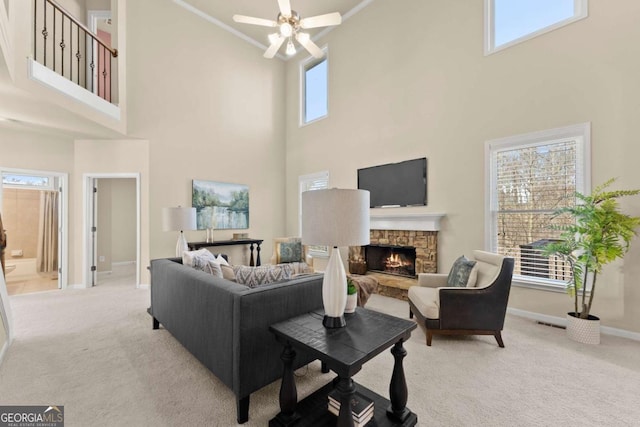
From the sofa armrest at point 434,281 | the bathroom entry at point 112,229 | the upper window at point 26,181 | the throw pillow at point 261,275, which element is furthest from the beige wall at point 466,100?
the upper window at point 26,181

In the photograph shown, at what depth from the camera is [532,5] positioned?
3.57 m

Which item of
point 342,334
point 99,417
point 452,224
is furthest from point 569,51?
point 99,417

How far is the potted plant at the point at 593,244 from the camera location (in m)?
2.67

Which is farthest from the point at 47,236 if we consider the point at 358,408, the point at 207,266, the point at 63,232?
the point at 358,408

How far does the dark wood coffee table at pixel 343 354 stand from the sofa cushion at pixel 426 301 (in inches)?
45.6

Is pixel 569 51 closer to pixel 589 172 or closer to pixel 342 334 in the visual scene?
pixel 589 172

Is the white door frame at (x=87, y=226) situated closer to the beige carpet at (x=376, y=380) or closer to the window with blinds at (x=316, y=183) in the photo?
the beige carpet at (x=376, y=380)

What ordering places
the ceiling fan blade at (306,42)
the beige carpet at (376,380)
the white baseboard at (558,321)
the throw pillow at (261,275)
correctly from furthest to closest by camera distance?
1. the ceiling fan blade at (306,42)
2. the white baseboard at (558,321)
3. the throw pillow at (261,275)
4. the beige carpet at (376,380)

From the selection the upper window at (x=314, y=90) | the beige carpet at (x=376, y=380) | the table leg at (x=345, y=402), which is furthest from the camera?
the upper window at (x=314, y=90)

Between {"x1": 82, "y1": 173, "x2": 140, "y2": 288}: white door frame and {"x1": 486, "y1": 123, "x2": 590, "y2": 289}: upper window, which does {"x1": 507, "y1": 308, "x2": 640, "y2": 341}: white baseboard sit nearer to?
{"x1": 486, "y1": 123, "x2": 590, "y2": 289}: upper window

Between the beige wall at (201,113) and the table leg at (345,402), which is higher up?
the beige wall at (201,113)

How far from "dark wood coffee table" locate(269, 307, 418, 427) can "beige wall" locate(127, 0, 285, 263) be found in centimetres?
458

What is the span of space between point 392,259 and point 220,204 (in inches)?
152

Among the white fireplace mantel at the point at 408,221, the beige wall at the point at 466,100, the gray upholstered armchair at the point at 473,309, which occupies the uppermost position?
the beige wall at the point at 466,100
